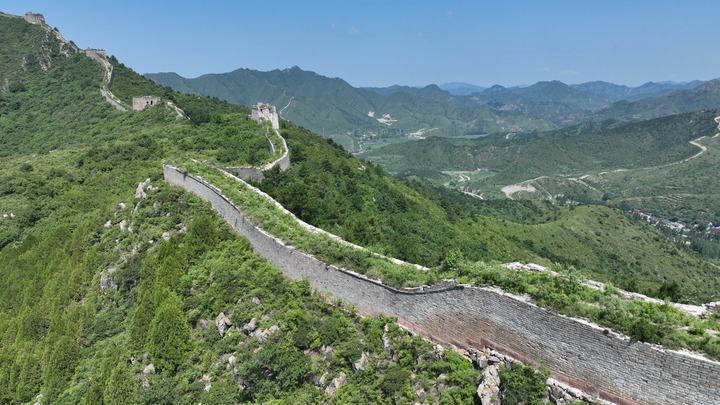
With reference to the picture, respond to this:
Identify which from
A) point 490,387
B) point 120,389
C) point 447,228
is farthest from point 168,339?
point 447,228

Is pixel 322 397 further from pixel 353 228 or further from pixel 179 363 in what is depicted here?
pixel 353 228

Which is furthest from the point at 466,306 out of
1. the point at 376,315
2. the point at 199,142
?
the point at 199,142

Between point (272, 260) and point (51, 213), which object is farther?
point (51, 213)

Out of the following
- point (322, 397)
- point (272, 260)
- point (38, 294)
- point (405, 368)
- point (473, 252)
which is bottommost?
point (473, 252)

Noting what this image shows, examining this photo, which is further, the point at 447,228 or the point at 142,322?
the point at 447,228

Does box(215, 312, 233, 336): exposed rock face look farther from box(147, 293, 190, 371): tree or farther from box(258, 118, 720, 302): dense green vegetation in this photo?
box(258, 118, 720, 302): dense green vegetation

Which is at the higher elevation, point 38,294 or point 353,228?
point 353,228

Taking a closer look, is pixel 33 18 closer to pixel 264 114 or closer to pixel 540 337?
pixel 264 114
